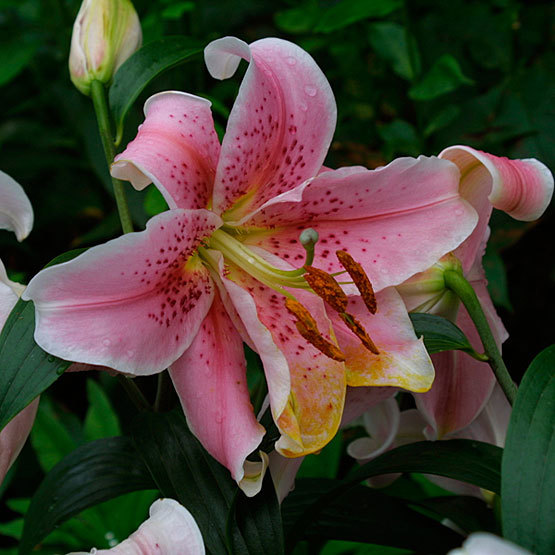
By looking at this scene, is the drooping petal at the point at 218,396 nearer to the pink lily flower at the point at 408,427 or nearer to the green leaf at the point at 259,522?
the green leaf at the point at 259,522

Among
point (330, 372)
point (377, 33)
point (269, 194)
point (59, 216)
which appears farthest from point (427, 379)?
point (59, 216)

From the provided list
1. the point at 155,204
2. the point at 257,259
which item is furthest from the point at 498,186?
the point at 155,204

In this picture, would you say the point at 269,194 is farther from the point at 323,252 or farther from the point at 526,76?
the point at 526,76

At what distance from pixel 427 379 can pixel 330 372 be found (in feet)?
0.26

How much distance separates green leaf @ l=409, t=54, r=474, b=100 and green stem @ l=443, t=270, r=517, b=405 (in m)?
0.59

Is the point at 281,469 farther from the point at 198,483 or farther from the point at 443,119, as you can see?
the point at 443,119

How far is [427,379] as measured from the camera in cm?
64

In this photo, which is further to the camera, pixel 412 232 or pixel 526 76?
pixel 526 76

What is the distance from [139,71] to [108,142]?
3.4 inches

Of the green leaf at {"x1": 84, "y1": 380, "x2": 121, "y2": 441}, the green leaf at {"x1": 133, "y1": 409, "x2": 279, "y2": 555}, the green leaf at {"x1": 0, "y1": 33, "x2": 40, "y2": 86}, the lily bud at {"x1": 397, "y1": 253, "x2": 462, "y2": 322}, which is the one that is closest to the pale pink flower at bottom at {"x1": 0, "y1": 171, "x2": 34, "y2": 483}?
the green leaf at {"x1": 133, "y1": 409, "x2": 279, "y2": 555}

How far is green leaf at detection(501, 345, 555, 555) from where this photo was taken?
1.73ft

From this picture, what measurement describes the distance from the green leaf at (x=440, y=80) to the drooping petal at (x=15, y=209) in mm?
677

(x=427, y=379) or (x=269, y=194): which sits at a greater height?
(x=269, y=194)

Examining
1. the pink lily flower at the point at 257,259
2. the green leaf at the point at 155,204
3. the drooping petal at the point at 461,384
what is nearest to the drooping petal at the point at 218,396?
the pink lily flower at the point at 257,259
